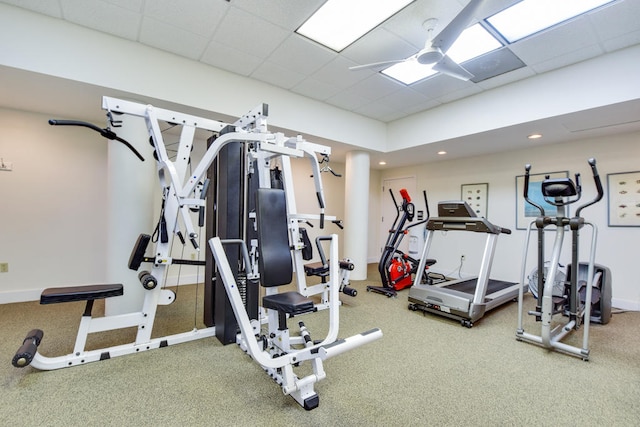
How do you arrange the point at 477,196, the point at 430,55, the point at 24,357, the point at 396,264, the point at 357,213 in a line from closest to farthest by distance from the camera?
the point at 24,357, the point at 430,55, the point at 396,264, the point at 357,213, the point at 477,196

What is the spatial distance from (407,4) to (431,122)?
240cm

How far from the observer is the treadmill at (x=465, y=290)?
3127mm

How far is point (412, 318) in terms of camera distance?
3322mm

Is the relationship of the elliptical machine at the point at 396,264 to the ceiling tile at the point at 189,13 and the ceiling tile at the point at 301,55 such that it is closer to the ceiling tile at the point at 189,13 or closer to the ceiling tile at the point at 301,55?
the ceiling tile at the point at 301,55

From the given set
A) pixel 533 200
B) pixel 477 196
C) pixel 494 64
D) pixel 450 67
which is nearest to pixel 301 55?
pixel 450 67

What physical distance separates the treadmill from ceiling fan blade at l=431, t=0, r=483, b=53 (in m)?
1.80

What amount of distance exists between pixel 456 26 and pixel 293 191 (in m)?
1.71

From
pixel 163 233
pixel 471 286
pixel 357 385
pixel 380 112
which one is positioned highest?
pixel 380 112

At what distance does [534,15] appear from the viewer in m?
2.49

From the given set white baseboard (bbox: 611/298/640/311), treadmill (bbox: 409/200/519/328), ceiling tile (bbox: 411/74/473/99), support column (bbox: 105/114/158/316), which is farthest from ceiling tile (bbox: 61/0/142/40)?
white baseboard (bbox: 611/298/640/311)

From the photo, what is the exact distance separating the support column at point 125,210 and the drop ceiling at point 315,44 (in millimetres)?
907

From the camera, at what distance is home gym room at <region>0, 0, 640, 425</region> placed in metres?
1.83

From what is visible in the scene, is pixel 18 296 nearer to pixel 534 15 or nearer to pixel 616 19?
pixel 534 15

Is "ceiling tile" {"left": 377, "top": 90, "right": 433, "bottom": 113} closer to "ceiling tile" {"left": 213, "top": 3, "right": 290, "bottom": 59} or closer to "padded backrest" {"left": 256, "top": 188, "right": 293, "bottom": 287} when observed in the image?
"ceiling tile" {"left": 213, "top": 3, "right": 290, "bottom": 59}
